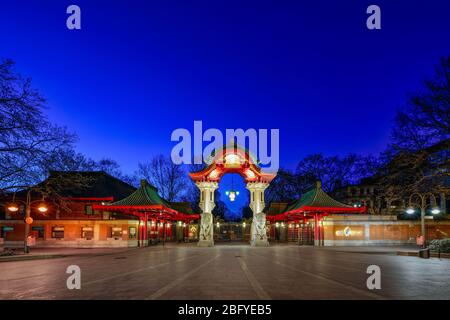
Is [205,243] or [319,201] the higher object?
[319,201]

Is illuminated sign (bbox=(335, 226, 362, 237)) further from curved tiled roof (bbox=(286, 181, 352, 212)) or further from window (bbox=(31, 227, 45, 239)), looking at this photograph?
window (bbox=(31, 227, 45, 239))

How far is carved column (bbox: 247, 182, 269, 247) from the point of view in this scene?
48.8 metres

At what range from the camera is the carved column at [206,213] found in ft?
157

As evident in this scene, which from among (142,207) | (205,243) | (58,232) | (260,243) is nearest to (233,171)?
(260,243)

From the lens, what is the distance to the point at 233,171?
51312 mm

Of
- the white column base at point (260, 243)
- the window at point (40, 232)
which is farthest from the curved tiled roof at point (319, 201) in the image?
the window at point (40, 232)

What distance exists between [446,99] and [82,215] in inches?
1473

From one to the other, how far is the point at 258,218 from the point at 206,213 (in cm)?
659

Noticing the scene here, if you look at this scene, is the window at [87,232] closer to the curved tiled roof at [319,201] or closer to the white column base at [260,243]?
the white column base at [260,243]

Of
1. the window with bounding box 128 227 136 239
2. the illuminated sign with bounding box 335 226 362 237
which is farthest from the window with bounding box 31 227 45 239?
the illuminated sign with bounding box 335 226 362 237

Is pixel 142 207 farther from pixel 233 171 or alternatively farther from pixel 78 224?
pixel 233 171

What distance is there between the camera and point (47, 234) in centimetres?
4456

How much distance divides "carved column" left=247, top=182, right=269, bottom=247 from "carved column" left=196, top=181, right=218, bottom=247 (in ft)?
17.1
